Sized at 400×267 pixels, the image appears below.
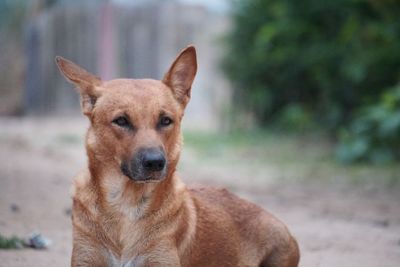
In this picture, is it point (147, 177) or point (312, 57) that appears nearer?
point (147, 177)

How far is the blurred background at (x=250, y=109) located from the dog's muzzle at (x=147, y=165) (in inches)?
56.2

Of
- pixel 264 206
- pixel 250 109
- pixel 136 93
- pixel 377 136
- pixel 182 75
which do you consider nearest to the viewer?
pixel 136 93


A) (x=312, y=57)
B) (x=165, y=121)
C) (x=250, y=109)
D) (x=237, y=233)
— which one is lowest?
(x=250, y=109)

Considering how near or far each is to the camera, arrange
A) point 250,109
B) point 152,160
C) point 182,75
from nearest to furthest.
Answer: point 152,160
point 182,75
point 250,109

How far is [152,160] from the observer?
4.70m

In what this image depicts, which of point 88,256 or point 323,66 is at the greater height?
point 88,256

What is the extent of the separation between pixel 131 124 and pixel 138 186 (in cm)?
41

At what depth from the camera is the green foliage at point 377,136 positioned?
11.9 metres

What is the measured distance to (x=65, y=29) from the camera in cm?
2109

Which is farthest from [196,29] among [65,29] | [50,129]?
[50,129]

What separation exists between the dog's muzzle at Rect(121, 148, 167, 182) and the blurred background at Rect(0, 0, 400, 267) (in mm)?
1427

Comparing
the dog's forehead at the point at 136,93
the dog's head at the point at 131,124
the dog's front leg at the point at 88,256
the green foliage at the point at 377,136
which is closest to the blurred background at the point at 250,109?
the green foliage at the point at 377,136

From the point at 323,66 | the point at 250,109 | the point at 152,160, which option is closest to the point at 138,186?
the point at 152,160

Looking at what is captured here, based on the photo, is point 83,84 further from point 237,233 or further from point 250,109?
point 250,109
